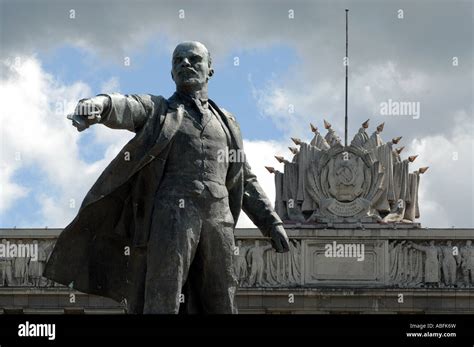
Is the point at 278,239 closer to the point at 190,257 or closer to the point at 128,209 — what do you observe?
the point at 190,257

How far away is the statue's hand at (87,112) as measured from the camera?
16.6m

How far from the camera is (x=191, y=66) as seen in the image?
1798 centimetres

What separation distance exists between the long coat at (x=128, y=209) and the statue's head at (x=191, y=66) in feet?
0.64

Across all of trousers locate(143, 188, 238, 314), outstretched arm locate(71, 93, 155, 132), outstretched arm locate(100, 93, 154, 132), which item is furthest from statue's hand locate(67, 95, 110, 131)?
trousers locate(143, 188, 238, 314)

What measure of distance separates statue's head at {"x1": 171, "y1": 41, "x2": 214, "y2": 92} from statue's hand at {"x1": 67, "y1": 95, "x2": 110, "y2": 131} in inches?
44.5

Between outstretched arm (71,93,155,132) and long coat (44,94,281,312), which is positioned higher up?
outstretched arm (71,93,155,132)

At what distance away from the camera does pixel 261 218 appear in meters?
18.5

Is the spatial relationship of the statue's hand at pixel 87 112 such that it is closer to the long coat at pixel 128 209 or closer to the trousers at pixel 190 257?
the long coat at pixel 128 209

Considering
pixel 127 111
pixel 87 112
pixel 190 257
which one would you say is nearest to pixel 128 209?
pixel 190 257

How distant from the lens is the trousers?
687 inches

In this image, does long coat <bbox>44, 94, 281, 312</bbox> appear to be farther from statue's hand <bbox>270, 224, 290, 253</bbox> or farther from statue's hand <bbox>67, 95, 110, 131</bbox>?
statue's hand <bbox>67, 95, 110, 131</bbox>
